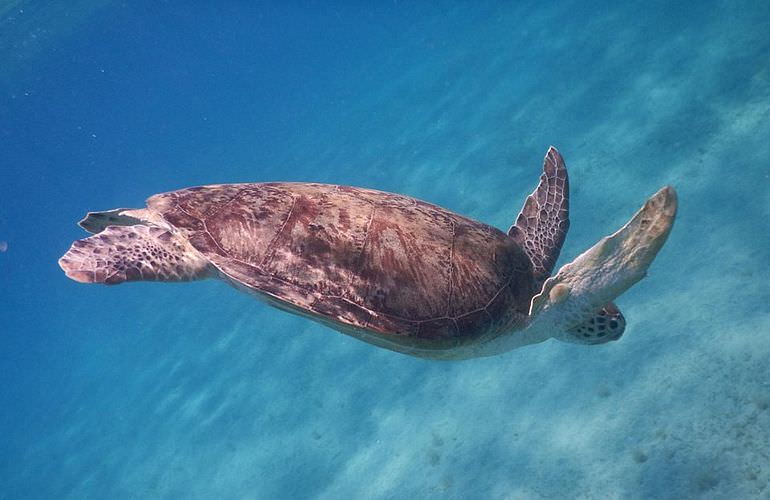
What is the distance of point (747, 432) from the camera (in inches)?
167

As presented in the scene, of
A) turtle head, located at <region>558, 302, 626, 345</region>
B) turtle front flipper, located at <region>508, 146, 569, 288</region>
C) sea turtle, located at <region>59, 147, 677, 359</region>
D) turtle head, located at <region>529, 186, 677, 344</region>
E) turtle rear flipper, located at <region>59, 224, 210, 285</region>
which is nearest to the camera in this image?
turtle head, located at <region>529, 186, 677, 344</region>

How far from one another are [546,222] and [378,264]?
68.5 inches

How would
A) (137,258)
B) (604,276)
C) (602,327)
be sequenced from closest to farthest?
(604,276) < (137,258) < (602,327)

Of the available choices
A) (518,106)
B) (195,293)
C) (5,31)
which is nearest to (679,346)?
(518,106)

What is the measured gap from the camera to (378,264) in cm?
316

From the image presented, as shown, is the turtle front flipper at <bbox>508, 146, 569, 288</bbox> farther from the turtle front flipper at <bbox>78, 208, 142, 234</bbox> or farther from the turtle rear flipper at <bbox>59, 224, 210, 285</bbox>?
the turtle front flipper at <bbox>78, 208, 142, 234</bbox>

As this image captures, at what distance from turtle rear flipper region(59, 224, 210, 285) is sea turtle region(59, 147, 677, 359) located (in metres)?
0.01

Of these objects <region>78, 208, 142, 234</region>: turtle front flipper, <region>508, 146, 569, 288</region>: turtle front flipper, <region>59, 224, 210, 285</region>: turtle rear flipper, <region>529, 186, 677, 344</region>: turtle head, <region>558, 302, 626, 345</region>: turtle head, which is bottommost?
<region>558, 302, 626, 345</region>: turtle head

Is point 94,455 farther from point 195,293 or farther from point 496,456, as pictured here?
point 496,456

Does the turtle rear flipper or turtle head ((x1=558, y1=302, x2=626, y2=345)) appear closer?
the turtle rear flipper

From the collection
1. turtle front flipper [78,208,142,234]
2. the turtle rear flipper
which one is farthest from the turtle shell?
turtle front flipper [78,208,142,234]

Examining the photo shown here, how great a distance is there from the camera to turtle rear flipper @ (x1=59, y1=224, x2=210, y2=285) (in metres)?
3.41

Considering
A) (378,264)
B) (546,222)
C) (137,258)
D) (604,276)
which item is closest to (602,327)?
(604,276)

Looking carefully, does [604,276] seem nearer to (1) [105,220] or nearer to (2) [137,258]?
(2) [137,258]
